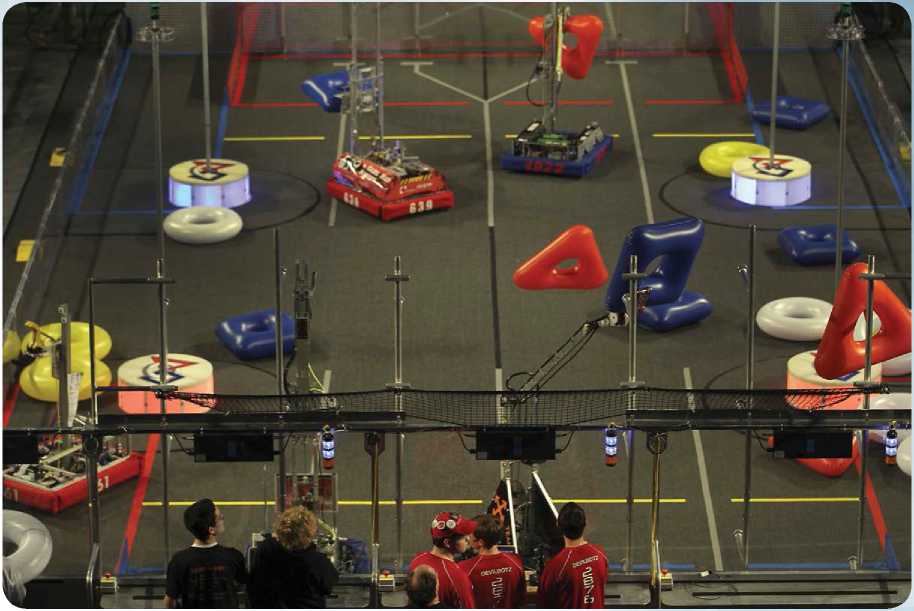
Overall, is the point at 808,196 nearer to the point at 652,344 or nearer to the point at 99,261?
the point at 652,344

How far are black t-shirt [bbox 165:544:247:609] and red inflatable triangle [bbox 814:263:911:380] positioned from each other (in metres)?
6.47

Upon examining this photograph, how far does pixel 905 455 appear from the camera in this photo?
76.1ft

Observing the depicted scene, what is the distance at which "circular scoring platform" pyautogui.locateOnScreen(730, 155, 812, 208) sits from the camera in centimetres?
3105

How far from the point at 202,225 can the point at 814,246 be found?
841 cm

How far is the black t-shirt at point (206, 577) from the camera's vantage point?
16141 mm

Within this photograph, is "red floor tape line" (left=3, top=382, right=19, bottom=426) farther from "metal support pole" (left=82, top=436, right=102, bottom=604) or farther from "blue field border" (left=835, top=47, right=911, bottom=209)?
"blue field border" (left=835, top=47, right=911, bottom=209)

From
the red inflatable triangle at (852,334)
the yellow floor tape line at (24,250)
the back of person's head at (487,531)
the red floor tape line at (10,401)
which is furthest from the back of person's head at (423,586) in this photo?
the yellow floor tape line at (24,250)

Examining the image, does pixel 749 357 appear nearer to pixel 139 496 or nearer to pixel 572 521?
pixel 572 521

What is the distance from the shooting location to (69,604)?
60.7 feet

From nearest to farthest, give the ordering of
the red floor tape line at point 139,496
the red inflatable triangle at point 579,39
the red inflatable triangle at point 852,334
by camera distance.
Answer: the red inflatable triangle at point 852,334 < the red floor tape line at point 139,496 < the red inflatable triangle at point 579,39

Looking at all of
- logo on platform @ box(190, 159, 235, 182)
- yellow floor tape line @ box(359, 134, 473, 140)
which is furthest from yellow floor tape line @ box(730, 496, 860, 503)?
yellow floor tape line @ box(359, 134, 473, 140)

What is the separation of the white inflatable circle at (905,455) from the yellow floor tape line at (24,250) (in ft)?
40.6

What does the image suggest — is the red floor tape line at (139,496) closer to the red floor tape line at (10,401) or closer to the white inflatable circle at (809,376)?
the red floor tape line at (10,401)

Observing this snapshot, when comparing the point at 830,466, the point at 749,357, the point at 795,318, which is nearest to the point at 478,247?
the point at 795,318
